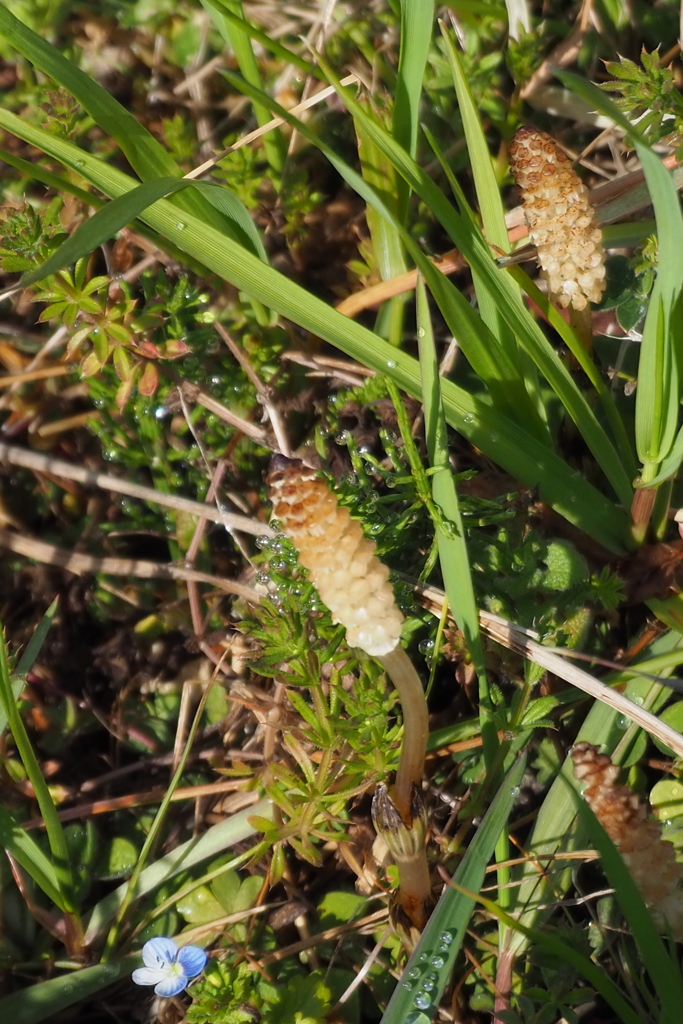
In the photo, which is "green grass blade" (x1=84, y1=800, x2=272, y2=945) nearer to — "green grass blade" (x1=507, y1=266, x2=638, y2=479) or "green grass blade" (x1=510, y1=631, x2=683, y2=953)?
"green grass blade" (x1=510, y1=631, x2=683, y2=953)

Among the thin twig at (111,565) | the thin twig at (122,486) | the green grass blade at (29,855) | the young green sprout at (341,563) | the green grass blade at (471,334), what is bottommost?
the green grass blade at (29,855)

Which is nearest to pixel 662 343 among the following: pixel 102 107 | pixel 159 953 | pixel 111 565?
pixel 102 107

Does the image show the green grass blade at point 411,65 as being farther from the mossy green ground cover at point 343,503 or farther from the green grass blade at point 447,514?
the green grass blade at point 447,514

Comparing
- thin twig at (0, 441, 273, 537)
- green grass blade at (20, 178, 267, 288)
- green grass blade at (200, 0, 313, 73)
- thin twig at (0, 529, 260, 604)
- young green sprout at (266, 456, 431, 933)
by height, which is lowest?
thin twig at (0, 529, 260, 604)

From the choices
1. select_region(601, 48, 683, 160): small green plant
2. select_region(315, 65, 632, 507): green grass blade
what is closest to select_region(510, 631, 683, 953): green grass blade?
select_region(315, 65, 632, 507): green grass blade

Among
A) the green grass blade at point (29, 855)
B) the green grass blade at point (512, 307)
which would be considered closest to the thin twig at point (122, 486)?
the green grass blade at point (512, 307)
